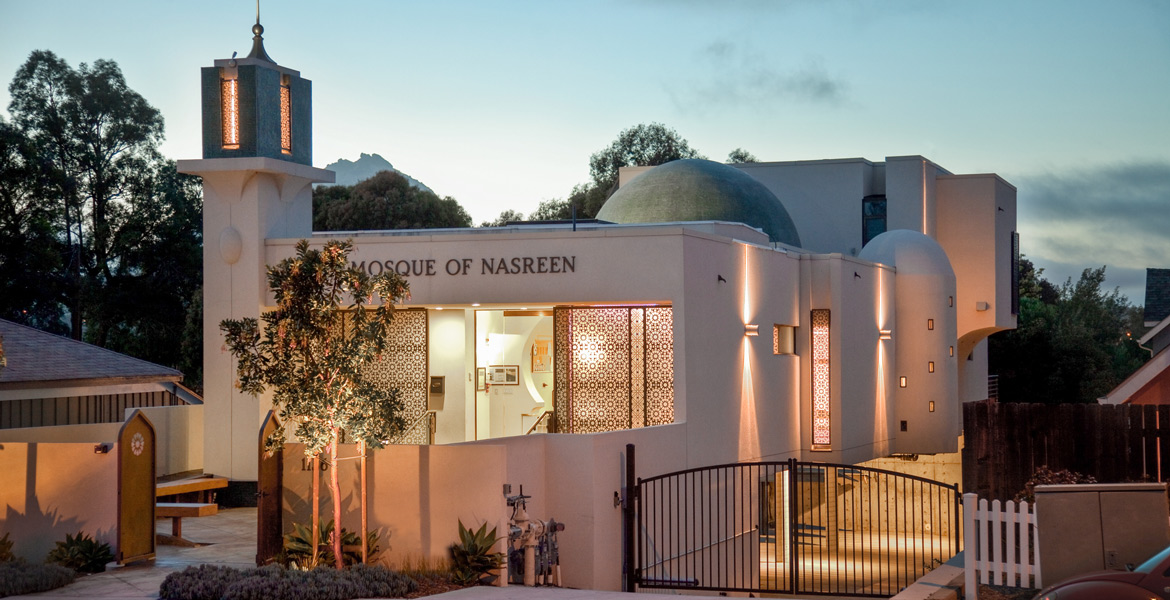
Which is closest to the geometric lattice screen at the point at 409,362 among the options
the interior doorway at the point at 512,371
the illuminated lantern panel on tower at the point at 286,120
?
the interior doorway at the point at 512,371

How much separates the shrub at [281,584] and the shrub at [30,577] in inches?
49.7

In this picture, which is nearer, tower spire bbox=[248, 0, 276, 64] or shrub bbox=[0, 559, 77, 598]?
shrub bbox=[0, 559, 77, 598]

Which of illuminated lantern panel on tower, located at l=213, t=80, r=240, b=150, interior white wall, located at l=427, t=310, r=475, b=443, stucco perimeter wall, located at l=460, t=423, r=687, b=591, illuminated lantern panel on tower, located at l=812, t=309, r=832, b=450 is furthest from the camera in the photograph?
illuminated lantern panel on tower, located at l=812, t=309, r=832, b=450

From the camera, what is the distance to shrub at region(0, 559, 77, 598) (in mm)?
13133

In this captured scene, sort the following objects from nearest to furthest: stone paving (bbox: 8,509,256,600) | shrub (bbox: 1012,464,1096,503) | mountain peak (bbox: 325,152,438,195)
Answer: stone paving (bbox: 8,509,256,600) → shrub (bbox: 1012,464,1096,503) → mountain peak (bbox: 325,152,438,195)

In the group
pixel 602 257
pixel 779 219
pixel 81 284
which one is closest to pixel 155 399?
pixel 602 257

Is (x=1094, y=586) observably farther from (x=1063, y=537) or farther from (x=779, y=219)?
(x=779, y=219)

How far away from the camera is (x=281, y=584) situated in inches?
514

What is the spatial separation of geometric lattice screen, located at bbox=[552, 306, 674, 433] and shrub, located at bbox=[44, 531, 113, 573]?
26.5 ft

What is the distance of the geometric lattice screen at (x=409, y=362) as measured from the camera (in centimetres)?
2144

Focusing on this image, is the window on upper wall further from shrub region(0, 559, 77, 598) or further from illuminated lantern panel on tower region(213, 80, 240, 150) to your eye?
shrub region(0, 559, 77, 598)

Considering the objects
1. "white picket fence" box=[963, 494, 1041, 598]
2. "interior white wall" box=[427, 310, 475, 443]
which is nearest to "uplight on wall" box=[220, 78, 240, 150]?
"interior white wall" box=[427, 310, 475, 443]

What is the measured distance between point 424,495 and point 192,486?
683 centimetres

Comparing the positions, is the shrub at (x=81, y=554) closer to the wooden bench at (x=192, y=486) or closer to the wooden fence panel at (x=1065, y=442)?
the wooden bench at (x=192, y=486)
